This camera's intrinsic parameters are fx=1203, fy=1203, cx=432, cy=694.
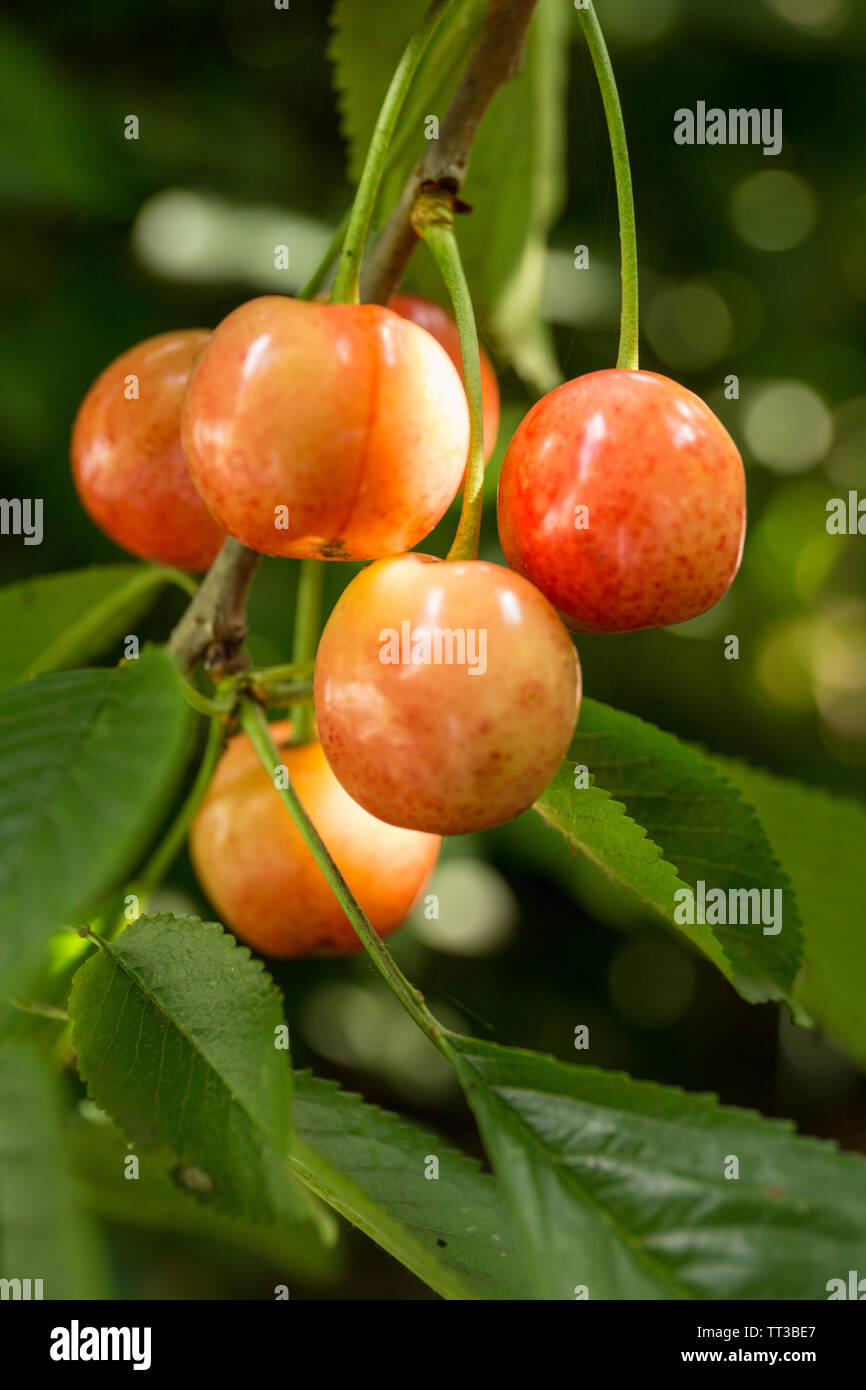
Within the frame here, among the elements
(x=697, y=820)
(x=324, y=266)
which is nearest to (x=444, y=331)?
(x=324, y=266)

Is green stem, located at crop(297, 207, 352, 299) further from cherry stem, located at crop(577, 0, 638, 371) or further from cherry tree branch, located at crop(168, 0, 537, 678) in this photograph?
cherry stem, located at crop(577, 0, 638, 371)

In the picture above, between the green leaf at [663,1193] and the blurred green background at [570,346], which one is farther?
the blurred green background at [570,346]

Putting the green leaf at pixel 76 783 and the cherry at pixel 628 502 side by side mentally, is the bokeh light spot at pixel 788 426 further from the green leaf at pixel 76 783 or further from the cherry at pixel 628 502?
the green leaf at pixel 76 783

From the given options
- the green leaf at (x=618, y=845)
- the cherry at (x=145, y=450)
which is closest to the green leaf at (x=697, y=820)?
the green leaf at (x=618, y=845)

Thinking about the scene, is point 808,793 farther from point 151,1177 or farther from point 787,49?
point 787,49

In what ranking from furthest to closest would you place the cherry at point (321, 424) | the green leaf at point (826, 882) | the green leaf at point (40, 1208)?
the green leaf at point (826, 882)
the cherry at point (321, 424)
the green leaf at point (40, 1208)
